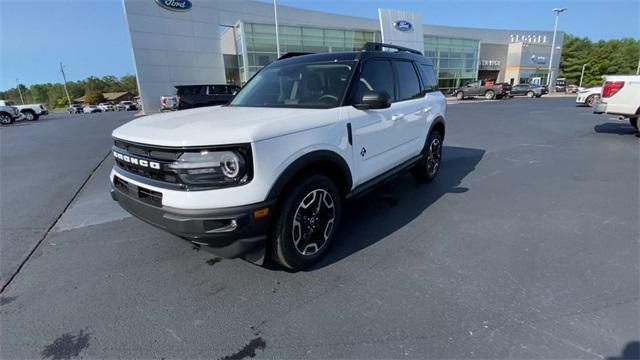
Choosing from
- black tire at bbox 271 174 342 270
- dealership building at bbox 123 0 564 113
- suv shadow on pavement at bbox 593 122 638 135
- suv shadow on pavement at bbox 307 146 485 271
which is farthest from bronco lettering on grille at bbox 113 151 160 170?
dealership building at bbox 123 0 564 113

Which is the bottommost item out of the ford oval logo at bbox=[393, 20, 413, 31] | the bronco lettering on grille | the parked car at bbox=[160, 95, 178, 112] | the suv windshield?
the bronco lettering on grille

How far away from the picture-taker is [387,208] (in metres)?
4.17

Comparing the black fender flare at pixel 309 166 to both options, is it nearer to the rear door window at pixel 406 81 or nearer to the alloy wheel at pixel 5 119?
the rear door window at pixel 406 81

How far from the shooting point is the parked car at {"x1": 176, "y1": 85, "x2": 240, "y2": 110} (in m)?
17.9

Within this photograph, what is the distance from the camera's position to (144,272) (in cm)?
285

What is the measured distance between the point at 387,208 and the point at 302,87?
1.97 metres

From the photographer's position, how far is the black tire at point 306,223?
2532 mm

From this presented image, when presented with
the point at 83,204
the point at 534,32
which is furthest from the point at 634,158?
the point at 534,32

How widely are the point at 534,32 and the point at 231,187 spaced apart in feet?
223

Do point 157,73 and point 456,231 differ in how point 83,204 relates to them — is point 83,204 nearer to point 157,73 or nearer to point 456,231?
point 456,231

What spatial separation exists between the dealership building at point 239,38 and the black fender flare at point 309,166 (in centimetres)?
2673

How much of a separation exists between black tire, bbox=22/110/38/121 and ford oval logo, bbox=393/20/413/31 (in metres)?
33.4

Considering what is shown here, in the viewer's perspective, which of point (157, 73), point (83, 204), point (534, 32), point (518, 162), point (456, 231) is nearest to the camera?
point (456, 231)

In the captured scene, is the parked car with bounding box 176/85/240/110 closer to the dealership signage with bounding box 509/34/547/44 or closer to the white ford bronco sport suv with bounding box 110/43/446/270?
the white ford bronco sport suv with bounding box 110/43/446/270
